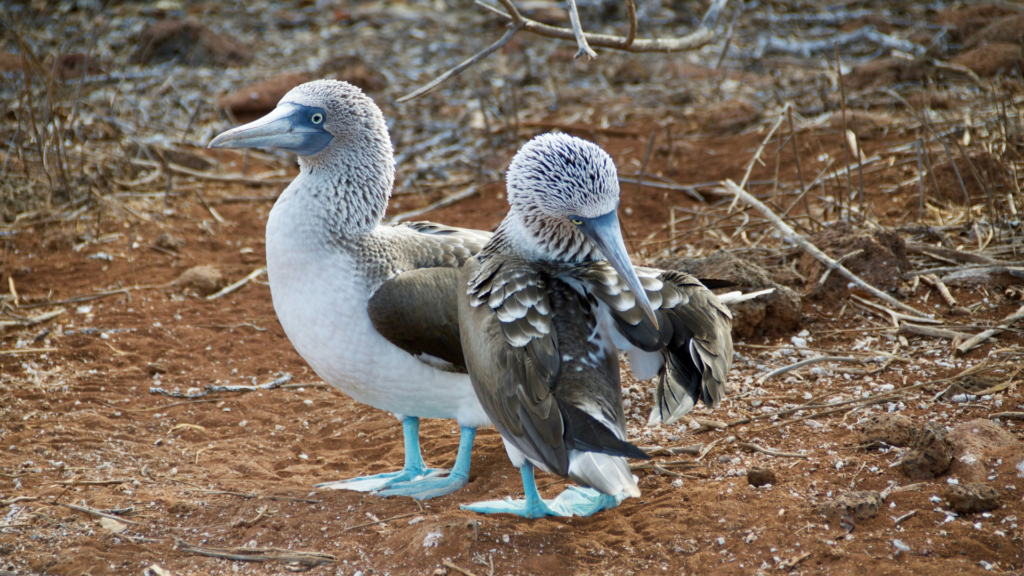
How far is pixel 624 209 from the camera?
6.33 meters

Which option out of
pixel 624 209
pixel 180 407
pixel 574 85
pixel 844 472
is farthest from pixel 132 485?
pixel 574 85

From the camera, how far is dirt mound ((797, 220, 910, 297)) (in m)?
4.45

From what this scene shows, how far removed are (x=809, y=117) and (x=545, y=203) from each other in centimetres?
526

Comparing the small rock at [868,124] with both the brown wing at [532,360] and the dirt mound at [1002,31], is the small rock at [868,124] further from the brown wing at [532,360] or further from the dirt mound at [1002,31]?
the brown wing at [532,360]

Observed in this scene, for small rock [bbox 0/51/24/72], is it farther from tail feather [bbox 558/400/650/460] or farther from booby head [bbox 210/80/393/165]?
tail feather [bbox 558/400/650/460]

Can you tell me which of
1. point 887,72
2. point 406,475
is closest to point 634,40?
point 406,475

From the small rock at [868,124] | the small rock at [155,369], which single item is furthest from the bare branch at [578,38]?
the small rock at [868,124]

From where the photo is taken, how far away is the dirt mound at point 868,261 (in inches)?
175

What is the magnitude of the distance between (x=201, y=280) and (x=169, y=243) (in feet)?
2.60

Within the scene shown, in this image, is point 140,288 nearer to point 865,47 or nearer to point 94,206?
point 94,206

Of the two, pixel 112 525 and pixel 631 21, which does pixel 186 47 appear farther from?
pixel 112 525

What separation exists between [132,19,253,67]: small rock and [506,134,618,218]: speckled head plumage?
805 cm

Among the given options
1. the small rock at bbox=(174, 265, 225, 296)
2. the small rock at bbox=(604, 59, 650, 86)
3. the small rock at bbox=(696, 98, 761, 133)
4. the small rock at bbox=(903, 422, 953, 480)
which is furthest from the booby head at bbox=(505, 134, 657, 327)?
the small rock at bbox=(604, 59, 650, 86)

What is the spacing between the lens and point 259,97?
327 inches
